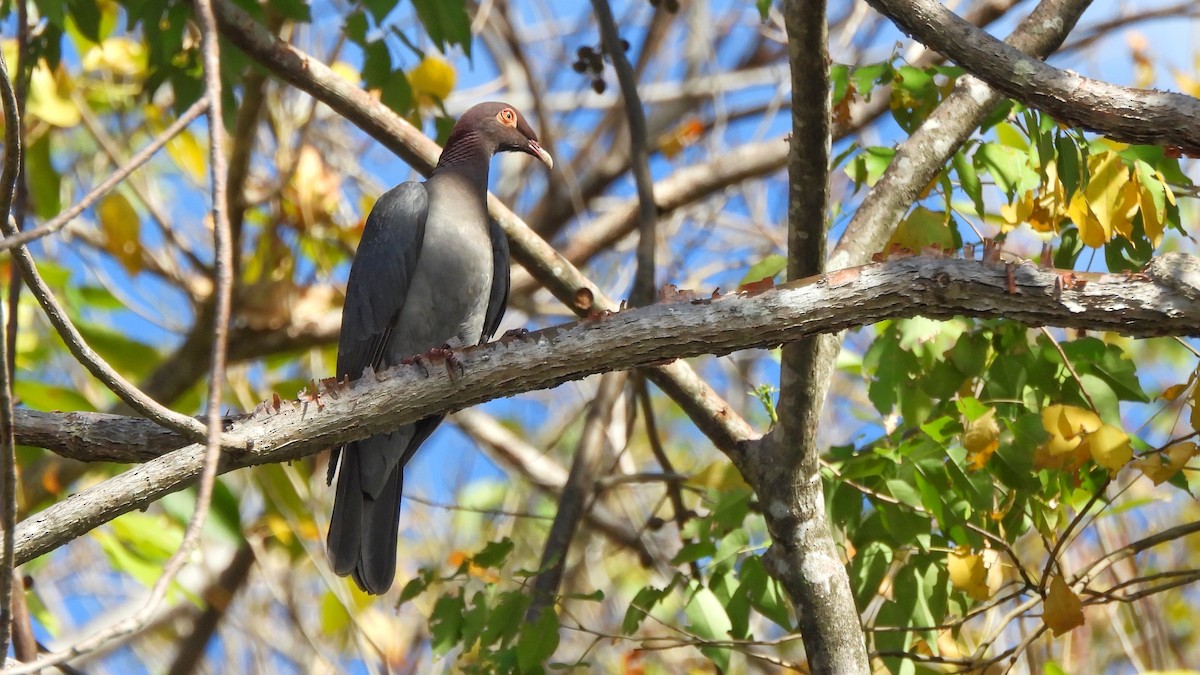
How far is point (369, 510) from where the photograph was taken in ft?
13.8

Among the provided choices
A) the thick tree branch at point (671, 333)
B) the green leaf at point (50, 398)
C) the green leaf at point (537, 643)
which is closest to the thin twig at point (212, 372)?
the thick tree branch at point (671, 333)

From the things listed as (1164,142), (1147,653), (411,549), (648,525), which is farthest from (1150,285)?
(411,549)

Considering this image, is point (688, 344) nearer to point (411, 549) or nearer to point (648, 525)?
point (648, 525)

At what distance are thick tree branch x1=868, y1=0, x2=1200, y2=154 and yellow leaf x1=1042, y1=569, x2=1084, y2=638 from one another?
44.5 inches

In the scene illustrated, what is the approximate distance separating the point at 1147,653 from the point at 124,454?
14.7 feet

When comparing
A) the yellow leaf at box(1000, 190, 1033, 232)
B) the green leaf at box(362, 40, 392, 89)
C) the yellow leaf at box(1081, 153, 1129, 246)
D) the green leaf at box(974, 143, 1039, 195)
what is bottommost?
the yellow leaf at box(1081, 153, 1129, 246)

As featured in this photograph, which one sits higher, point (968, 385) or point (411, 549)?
point (411, 549)

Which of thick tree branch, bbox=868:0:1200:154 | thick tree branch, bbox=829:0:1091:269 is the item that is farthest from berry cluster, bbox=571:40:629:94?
thick tree branch, bbox=868:0:1200:154

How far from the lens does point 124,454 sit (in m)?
2.97

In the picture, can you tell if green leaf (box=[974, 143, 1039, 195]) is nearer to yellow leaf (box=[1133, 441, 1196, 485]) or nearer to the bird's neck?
yellow leaf (box=[1133, 441, 1196, 485])

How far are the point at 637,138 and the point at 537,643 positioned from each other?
2314 mm

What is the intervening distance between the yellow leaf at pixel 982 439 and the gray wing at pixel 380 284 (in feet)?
6.92

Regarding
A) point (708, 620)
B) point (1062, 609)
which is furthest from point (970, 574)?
point (708, 620)

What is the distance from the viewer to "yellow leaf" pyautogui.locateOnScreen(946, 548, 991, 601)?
10.2ft
